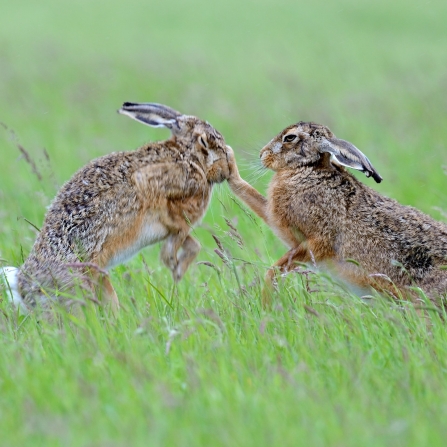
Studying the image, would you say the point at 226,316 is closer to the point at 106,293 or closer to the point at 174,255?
the point at 106,293

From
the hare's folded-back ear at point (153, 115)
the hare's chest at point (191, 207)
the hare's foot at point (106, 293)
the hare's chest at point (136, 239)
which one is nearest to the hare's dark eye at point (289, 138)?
the hare's chest at point (191, 207)

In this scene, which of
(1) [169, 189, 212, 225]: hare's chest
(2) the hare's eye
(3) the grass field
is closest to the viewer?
(3) the grass field

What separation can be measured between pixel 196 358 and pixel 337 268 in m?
1.77

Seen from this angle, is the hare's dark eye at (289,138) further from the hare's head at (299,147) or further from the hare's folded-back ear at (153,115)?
the hare's folded-back ear at (153,115)

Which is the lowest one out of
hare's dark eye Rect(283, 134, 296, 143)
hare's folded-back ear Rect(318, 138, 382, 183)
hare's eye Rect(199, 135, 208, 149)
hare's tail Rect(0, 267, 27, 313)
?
hare's tail Rect(0, 267, 27, 313)

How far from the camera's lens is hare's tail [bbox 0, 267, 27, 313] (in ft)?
16.4

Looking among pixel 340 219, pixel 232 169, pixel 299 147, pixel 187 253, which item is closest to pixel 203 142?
pixel 232 169

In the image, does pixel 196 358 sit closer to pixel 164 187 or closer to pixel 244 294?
pixel 244 294

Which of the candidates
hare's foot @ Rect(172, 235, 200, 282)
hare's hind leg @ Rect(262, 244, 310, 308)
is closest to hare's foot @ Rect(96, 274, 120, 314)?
hare's foot @ Rect(172, 235, 200, 282)

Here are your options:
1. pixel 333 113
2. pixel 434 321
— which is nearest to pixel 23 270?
pixel 434 321

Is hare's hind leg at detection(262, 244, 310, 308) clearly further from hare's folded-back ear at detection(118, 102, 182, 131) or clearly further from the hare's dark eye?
hare's folded-back ear at detection(118, 102, 182, 131)

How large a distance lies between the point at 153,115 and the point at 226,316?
200cm

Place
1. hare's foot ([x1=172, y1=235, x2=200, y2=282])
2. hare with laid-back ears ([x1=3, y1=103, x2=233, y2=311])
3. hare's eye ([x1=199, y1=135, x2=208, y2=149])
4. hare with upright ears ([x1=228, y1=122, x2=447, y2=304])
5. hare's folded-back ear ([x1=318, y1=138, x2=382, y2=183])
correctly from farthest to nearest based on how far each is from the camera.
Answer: hare's eye ([x1=199, y1=135, x2=208, y2=149]) < hare's foot ([x1=172, y1=235, x2=200, y2=282]) < hare's folded-back ear ([x1=318, y1=138, x2=382, y2=183]) < hare with upright ears ([x1=228, y1=122, x2=447, y2=304]) < hare with laid-back ears ([x1=3, y1=103, x2=233, y2=311])

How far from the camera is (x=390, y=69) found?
18266mm
